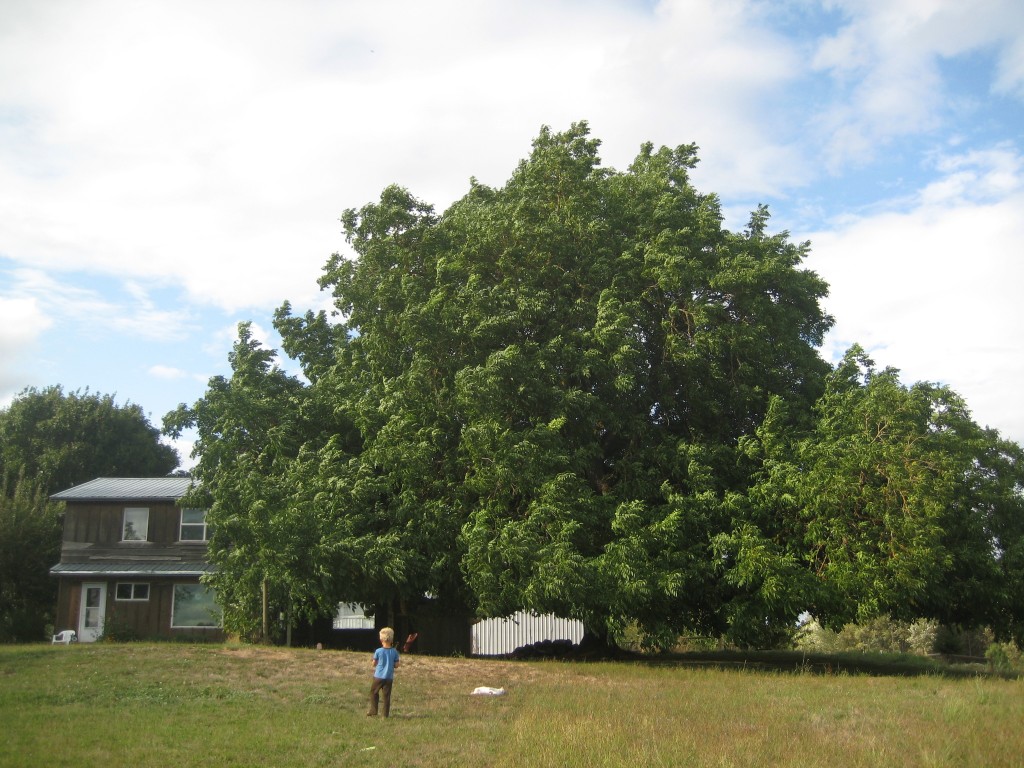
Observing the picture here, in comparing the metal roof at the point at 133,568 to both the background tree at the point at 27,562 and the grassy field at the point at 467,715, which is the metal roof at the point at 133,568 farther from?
the grassy field at the point at 467,715

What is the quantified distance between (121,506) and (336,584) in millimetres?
15029

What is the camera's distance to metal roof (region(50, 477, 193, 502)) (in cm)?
3566

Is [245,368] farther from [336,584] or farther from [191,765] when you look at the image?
[191,765]

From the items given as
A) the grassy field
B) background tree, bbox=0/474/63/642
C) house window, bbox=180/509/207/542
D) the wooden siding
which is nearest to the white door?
the wooden siding

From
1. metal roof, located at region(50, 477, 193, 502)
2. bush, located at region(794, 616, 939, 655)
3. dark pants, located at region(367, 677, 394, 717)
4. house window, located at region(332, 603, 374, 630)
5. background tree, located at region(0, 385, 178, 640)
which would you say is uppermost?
background tree, located at region(0, 385, 178, 640)

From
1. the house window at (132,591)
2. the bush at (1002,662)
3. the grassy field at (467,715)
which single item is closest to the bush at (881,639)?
the bush at (1002,662)

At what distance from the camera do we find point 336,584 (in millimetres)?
25172

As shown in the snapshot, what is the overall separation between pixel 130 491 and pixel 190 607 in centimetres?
528

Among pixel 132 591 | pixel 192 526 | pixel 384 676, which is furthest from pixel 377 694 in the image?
pixel 132 591

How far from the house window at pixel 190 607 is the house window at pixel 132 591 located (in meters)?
1.12

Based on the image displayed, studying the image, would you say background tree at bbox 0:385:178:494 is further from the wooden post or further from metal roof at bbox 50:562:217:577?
the wooden post

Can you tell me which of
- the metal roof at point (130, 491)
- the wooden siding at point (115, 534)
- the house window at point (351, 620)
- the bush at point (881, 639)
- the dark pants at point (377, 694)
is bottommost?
the bush at point (881, 639)

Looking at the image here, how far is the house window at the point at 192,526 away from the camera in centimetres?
3600

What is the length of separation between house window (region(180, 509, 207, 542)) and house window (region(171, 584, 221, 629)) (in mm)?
1831
